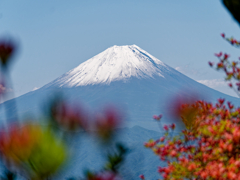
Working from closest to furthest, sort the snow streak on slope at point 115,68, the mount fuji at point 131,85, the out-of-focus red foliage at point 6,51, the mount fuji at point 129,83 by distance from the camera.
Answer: the out-of-focus red foliage at point 6,51, the mount fuji at point 131,85, the mount fuji at point 129,83, the snow streak on slope at point 115,68

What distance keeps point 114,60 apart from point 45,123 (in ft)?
610

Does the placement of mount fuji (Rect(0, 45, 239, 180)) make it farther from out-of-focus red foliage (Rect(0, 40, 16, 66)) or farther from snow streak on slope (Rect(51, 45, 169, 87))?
out-of-focus red foliage (Rect(0, 40, 16, 66))

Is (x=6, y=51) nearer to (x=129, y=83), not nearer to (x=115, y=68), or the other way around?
(x=129, y=83)

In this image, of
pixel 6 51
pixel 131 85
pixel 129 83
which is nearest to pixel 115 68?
pixel 129 83

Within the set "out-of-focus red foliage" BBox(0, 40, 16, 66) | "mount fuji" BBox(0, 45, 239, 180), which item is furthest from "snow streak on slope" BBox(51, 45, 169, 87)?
"out-of-focus red foliage" BBox(0, 40, 16, 66)

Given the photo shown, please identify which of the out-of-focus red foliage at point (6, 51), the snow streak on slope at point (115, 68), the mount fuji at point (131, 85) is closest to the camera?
the out-of-focus red foliage at point (6, 51)

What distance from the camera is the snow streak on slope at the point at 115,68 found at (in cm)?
17450

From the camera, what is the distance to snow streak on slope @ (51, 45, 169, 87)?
6870 inches

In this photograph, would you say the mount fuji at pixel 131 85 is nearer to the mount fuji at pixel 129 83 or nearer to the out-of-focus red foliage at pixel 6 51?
the mount fuji at pixel 129 83

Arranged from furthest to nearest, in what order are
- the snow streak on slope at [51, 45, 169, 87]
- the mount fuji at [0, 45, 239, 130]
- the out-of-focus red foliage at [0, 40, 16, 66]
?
the snow streak on slope at [51, 45, 169, 87]
the mount fuji at [0, 45, 239, 130]
the out-of-focus red foliage at [0, 40, 16, 66]

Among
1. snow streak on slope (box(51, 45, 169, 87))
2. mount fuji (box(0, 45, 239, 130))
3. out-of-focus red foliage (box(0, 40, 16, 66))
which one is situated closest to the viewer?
out-of-focus red foliage (box(0, 40, 16, 66))

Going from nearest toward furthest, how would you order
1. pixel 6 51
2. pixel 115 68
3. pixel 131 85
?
pixel 6 51 → pixel 131 85 → pixel 115 68

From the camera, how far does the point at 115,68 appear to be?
182125 millimetres

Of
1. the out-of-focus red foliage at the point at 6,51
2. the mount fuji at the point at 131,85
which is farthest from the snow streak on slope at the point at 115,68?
the out-of-focus red foliage at the point at 6,51
